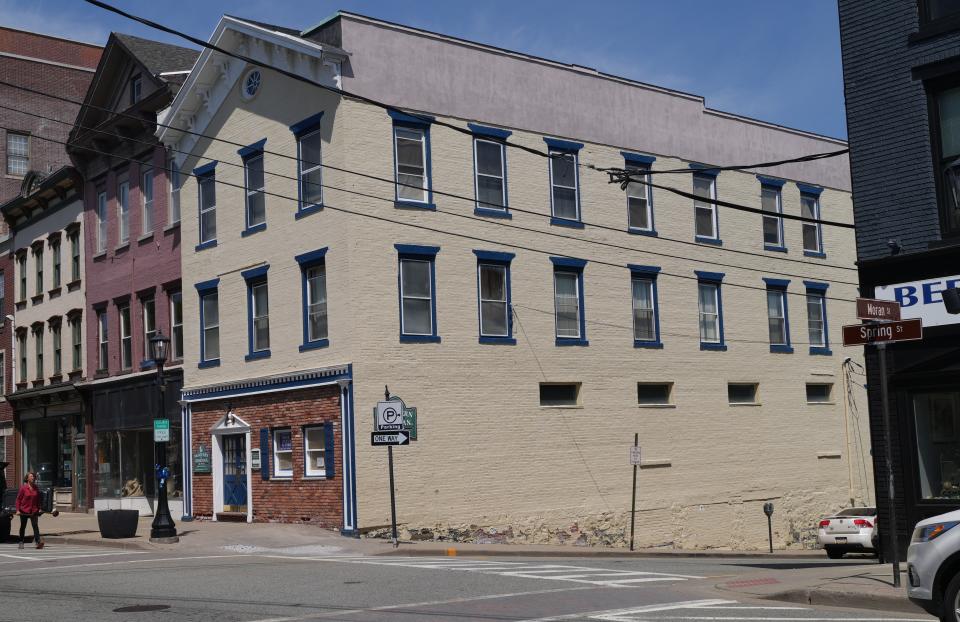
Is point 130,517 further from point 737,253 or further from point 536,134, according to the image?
point 737,253

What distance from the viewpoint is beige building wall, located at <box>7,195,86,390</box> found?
40.3m

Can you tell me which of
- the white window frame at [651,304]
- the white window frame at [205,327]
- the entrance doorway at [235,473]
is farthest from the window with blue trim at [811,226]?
the entrance doorway at [235,473]

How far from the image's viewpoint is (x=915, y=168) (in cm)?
1673

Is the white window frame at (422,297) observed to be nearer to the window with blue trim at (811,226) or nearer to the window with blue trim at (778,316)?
the window with blue trim at (778,316)

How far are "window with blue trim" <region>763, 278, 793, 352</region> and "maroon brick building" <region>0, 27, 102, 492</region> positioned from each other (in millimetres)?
28600

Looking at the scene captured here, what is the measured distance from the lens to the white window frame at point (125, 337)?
37000 millimetres

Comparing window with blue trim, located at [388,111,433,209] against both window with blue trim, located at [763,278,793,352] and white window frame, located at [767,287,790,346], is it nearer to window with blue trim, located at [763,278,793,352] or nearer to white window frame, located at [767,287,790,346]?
window with blue trim, located at [763,278,793,352]

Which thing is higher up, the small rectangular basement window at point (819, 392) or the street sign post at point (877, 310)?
the street sign post at point (877, 310)

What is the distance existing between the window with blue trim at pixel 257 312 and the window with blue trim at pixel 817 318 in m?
18.1

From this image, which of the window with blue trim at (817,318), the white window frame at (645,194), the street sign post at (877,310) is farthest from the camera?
the window with blue trim at (817,318)

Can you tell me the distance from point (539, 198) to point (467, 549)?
11173 millimetres

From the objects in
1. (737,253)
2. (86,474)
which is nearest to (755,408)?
(737,253)

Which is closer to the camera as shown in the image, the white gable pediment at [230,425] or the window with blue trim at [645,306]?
the white gable pediment at [230,425]

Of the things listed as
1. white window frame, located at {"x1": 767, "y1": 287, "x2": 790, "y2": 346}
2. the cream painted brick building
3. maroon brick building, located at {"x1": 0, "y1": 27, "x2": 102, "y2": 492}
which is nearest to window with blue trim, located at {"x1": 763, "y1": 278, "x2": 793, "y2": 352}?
white window frame, located at {"x1": 767, "y1": 287, "x2": 790, "y2": 346}
